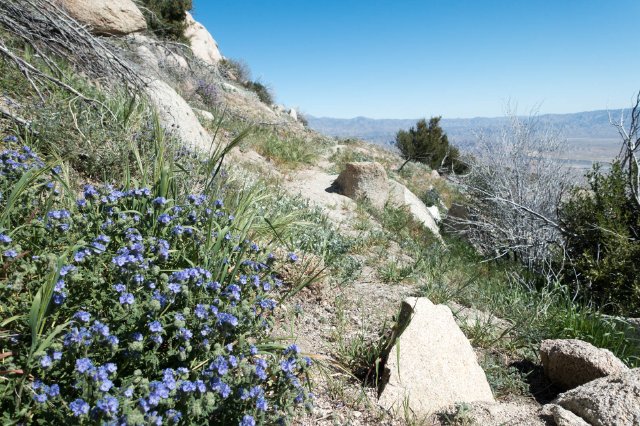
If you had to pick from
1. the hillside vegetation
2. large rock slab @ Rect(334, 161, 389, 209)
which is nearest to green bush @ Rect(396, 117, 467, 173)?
large rock slab @ Rect(334, 161, 389, 209)

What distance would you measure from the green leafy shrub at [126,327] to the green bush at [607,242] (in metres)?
4.19

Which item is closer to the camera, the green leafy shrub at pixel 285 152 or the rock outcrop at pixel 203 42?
the green leafy shrub at pixel 285 152

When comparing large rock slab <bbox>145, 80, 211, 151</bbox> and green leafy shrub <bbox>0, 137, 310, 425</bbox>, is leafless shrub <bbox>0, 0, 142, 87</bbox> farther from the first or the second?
green leafy shrub <bbox>0, 137, 310, 425</bbox>

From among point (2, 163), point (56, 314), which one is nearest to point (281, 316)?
point (56, 314)

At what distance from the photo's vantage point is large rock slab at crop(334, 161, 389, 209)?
26.4ft

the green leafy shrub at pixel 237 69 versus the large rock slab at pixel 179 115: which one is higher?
the green leafy shrub at pixel 237 69

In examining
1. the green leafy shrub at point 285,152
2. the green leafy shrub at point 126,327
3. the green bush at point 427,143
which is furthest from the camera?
the green bush at point 427,143

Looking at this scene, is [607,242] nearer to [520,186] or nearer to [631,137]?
A: [631,137]

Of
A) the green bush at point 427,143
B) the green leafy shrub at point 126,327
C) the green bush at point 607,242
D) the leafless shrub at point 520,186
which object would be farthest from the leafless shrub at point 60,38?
the green bush at point 427,143

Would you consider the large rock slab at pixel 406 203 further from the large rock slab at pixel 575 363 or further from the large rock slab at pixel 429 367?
the large rock slab at pixel 429 367

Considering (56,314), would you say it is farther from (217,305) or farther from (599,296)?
(599,296)

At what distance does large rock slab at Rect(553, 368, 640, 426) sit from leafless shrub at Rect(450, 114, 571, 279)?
471 cm

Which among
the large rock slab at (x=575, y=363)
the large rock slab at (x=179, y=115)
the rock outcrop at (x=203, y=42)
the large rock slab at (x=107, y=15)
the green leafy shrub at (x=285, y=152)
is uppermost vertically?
the rock outcrop at (x=203, y=42)

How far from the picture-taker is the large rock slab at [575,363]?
111 inches
